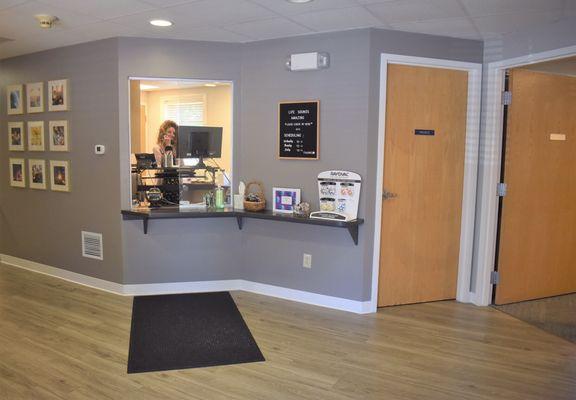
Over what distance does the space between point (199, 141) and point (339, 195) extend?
1.51 m

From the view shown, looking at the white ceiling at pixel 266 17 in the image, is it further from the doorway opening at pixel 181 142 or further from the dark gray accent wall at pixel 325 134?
the doorway opening at pixel 181 142

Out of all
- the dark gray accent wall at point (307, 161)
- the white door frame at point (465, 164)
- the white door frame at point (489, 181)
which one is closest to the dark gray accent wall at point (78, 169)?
the dark gray accent wall at point (307, 161)

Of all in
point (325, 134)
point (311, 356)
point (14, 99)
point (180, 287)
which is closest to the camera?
point (311, 356)

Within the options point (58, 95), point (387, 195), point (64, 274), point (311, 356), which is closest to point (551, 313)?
point (387, 195)

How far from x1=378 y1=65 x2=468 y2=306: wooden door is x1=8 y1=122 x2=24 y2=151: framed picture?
3.88 metres

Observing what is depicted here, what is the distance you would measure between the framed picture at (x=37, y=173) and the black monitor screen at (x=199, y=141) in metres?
1.55

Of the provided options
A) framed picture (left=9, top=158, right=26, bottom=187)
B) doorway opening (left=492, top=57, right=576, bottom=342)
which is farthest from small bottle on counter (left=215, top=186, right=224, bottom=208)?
doorway opening (left=492, top=57, right=576, bottom=342)

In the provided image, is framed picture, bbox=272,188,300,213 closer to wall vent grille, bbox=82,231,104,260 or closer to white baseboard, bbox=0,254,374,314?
white baseboard, bbox=0,254,374,314

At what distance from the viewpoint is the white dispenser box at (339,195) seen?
3785 mm

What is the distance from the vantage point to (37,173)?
4859 mm

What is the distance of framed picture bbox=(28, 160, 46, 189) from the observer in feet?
15.7

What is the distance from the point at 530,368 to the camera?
2.98 metres

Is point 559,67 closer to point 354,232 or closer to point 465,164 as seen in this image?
point 465,164

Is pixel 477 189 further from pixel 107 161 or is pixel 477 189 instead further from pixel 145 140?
pixel 107 161
